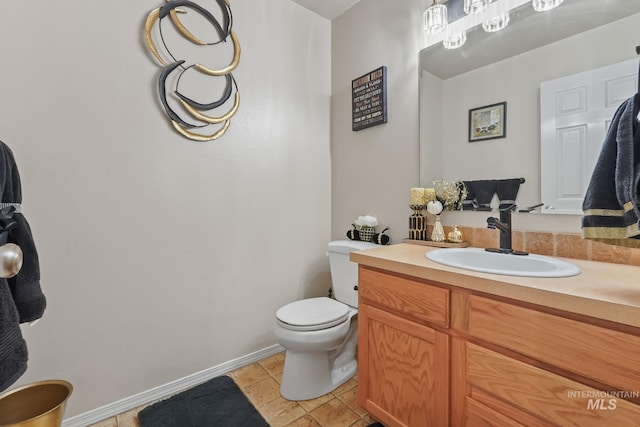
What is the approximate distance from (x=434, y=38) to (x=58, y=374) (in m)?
2.56

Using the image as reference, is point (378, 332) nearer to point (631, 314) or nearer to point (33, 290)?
point (631, 314)

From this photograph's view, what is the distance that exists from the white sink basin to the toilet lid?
63 centimetres

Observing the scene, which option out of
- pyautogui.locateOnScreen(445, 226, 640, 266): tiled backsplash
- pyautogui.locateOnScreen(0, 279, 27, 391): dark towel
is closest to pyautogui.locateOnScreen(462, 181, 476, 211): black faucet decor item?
pyautogui.locateOnScreen(445, 226, 640, 266): tiled backsplash

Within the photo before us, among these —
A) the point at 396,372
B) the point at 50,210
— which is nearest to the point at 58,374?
the point at 50,210

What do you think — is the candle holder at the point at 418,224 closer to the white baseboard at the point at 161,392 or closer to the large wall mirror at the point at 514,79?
the large wall mirror at the point at 514,79

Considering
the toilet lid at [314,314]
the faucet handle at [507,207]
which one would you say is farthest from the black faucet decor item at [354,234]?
the faucet handle at [507,207]

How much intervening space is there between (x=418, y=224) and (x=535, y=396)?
961 millimetres

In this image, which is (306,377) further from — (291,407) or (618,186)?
(618,186)

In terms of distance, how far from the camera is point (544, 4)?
1.24 meters

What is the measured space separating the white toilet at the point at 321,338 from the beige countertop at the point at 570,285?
58cm

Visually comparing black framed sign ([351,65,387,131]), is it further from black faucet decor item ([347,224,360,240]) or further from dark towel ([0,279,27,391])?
dark towel ([0,279,27,391])

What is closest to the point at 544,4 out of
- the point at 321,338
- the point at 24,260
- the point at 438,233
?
the point at 438,233

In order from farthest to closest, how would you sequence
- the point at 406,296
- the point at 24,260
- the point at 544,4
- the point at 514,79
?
1. the point at 514,79
2. the point at 544,4
3. the point at 406,296
4. the point at 24,260

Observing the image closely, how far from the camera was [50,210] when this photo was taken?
1.28 metres
